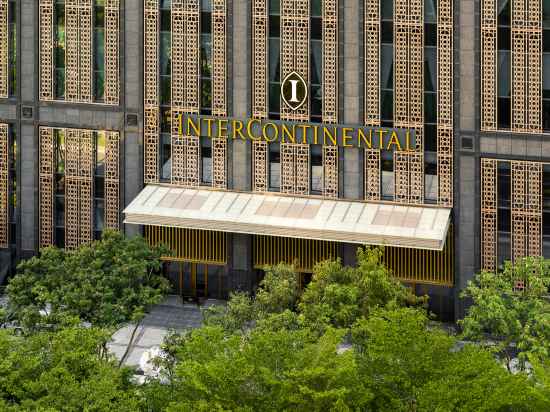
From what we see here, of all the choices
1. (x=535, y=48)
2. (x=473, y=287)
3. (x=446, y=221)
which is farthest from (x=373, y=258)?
(x=535, y=48)

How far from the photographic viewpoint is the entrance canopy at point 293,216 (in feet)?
236

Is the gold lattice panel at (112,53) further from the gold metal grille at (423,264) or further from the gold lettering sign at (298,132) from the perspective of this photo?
the gold metal grille at (423,264)

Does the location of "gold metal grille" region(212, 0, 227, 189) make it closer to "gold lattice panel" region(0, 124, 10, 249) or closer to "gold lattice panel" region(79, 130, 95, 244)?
"gold lattice panel" region(79, 130, 95, 244)

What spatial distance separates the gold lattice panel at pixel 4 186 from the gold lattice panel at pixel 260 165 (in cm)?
1406

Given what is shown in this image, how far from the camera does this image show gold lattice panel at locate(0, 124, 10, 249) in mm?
79281

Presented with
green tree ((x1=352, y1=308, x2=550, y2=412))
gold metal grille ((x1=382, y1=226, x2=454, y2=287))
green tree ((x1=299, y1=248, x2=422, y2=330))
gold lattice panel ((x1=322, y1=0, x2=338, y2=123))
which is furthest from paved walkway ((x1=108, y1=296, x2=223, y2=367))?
green tree ((x1=352, y1=308, x2=550, y2=412))

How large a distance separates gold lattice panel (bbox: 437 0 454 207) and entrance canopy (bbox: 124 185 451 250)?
137 cm

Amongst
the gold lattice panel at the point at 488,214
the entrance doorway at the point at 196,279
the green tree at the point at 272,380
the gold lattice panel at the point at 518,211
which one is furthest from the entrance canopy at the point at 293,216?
the green tree at the point at 272,380

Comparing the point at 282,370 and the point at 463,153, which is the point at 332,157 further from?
the point at 282,370

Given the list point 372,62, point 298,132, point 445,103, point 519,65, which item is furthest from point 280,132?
point 519,65

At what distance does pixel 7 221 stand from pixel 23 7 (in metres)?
12.1

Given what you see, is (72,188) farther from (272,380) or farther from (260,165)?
(272,380)

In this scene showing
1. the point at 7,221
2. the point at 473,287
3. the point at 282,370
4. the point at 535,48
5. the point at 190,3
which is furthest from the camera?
the point at 7,221

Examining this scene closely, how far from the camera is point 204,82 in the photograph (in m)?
75.9
